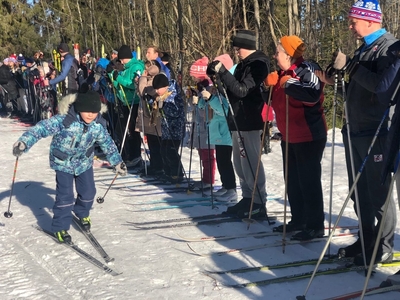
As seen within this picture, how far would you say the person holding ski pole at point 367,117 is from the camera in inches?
138

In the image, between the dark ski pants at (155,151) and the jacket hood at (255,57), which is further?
the dark ski pants at (155,151)

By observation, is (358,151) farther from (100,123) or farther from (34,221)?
(34,221)

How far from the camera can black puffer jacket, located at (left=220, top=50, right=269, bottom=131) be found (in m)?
4.86

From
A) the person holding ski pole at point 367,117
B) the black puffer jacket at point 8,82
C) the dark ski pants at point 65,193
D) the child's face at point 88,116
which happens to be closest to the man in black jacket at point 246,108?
the person holding ski pole at point 367,117

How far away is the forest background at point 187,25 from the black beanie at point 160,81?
234 cm

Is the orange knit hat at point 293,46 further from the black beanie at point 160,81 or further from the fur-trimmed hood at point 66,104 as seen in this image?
the black beanie at point 160,81

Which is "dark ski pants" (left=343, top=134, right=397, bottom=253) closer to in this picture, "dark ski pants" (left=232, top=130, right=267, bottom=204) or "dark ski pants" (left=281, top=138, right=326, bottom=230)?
"dark ski pants" (left=281, top=138, right=326, bottom=230)

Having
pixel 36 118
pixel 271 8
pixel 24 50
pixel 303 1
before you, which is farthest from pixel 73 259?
pixel 24 50

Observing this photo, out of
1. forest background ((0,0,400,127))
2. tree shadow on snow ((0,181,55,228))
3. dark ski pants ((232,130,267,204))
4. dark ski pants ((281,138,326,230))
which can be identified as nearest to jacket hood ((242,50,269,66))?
dark ski pants ((232,130,267,204))

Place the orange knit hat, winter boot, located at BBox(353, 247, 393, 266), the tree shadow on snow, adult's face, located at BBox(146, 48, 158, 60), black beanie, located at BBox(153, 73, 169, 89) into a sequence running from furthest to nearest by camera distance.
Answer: adult's face, located at BBox(146, 48, 158, 60) < black beanie, located at BBox(153, 73, 169, 89) < the tree shadow on snow < the orange knit hat < winter boot, located at BBox(353, 247, 393, 266)

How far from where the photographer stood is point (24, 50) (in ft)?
111

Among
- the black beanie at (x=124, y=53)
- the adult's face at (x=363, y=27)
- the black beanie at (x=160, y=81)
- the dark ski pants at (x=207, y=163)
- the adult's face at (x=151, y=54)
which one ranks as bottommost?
the dark ski pants at (x=207, y=163)

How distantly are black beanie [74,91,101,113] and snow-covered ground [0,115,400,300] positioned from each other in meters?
1.26

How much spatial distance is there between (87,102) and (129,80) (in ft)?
10.8
